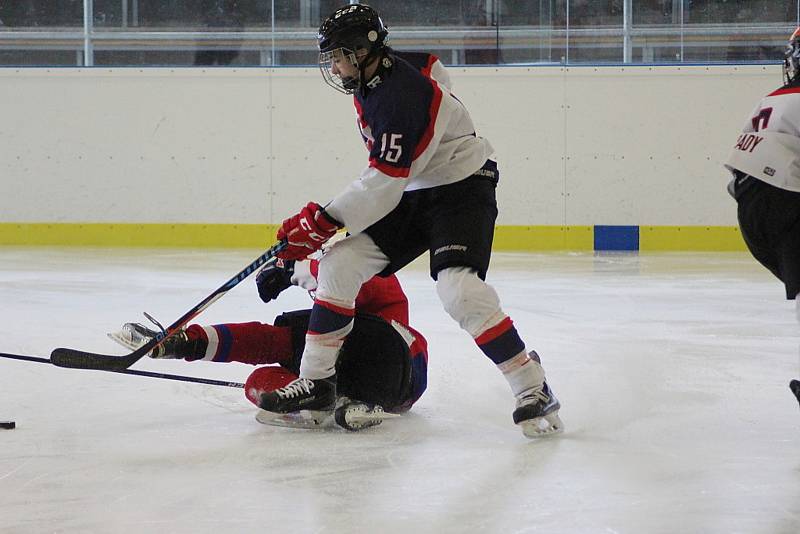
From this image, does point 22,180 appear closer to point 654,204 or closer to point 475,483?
point 654,204

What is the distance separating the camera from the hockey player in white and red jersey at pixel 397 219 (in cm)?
228

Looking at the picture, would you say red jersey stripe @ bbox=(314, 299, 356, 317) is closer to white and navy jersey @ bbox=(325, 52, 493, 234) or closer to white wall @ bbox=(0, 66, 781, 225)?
white and navy jersey @ bbox=(325, 52, 493, 234)

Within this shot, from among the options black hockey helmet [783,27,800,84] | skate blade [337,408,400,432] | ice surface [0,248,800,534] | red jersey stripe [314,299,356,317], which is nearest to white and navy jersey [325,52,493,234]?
red jersey stripe [314,299,356,317]

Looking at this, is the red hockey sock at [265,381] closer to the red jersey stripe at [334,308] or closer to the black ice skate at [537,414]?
the red jersey stripe at [334,308]

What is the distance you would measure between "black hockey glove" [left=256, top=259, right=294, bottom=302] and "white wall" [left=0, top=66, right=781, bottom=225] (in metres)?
6.07

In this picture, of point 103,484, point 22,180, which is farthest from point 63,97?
point 103,484

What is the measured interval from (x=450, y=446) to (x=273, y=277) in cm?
63

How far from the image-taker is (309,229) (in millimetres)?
2309

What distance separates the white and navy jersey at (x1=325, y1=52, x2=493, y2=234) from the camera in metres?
2.27

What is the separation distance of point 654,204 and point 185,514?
7.22 m

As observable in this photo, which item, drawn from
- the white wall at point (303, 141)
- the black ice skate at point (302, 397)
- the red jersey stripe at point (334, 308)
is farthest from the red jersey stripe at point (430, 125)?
the white wall at point (303, 141)

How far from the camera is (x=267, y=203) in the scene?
8688 mm

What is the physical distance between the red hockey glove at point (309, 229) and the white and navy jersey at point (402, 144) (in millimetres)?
23

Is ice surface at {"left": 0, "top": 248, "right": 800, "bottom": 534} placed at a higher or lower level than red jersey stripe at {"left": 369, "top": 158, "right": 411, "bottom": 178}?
lower
